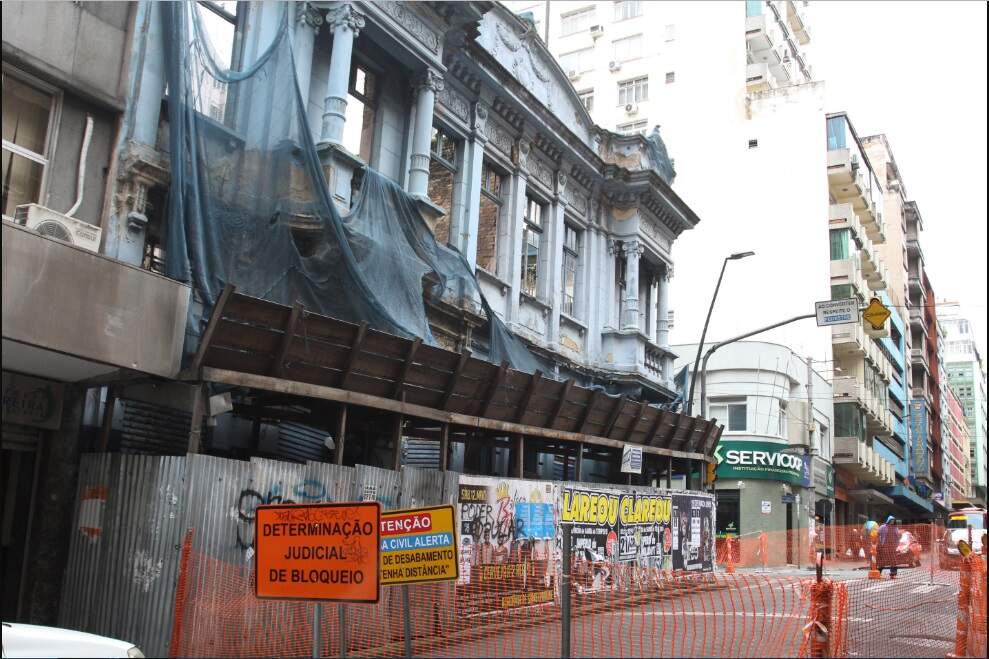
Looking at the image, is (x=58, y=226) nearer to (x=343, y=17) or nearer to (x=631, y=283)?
(x=343, y=17)

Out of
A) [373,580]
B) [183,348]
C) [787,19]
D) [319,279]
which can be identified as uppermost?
[787,19]

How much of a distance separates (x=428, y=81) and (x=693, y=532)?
10.9m

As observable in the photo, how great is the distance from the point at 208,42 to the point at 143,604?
7.49 m

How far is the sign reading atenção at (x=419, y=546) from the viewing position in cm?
654

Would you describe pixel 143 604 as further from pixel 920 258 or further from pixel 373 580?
pixel 920 258

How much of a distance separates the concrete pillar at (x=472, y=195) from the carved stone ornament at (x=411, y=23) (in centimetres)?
262

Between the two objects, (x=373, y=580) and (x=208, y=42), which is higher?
(x=208, y=42)

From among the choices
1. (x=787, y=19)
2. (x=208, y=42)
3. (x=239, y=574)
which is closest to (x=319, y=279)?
(x=208, y=42)

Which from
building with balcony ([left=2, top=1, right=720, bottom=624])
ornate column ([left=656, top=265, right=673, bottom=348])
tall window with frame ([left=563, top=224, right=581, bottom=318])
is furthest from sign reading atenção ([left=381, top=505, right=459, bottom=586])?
ornate column ([left=656, top=265, right=673, bottom=348])

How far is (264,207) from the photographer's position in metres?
12.1

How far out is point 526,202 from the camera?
21.3 meters

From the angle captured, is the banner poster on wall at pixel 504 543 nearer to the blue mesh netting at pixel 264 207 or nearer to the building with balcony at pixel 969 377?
the blue mesh netting at pixel 264 207

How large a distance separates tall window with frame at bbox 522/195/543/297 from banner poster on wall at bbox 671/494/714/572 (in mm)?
5905

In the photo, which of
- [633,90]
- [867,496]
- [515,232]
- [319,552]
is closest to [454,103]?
[515,232]
